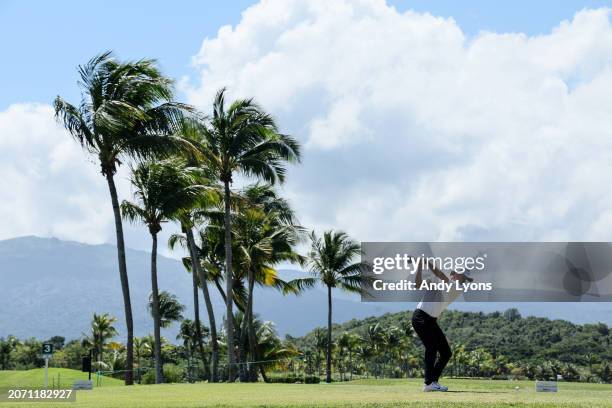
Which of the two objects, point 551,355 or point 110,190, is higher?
point 110,190

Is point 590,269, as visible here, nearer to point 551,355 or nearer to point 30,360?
point 551,355

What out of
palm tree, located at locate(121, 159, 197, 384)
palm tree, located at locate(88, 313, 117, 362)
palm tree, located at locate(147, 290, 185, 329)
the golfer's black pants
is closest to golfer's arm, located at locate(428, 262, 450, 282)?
the golfer's black pants

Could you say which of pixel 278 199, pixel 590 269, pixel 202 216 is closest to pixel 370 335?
pixel 590 269

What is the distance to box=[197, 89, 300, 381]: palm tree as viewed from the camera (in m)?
42.7

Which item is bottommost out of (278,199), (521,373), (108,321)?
(521,373)

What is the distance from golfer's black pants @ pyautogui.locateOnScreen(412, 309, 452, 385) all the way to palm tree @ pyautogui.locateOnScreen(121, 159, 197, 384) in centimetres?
2190

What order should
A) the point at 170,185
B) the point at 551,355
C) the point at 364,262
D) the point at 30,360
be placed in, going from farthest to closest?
the point at 30,360 < the point at 551,355 < the point at 364,262 < the point at 170,185

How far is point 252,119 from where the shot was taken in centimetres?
4312

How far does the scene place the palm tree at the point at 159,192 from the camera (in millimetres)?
36469

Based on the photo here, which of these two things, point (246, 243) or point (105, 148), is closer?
point (105, 148)

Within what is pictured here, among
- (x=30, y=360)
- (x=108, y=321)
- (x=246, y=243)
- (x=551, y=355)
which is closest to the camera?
(x=246, y=243)

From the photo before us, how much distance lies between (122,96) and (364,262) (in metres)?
41.0

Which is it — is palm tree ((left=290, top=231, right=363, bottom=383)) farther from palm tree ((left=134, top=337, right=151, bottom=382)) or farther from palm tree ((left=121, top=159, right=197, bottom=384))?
palm tree ((left=134, top=337, right=151, bottom=382))

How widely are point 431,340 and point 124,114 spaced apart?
1900 cm
